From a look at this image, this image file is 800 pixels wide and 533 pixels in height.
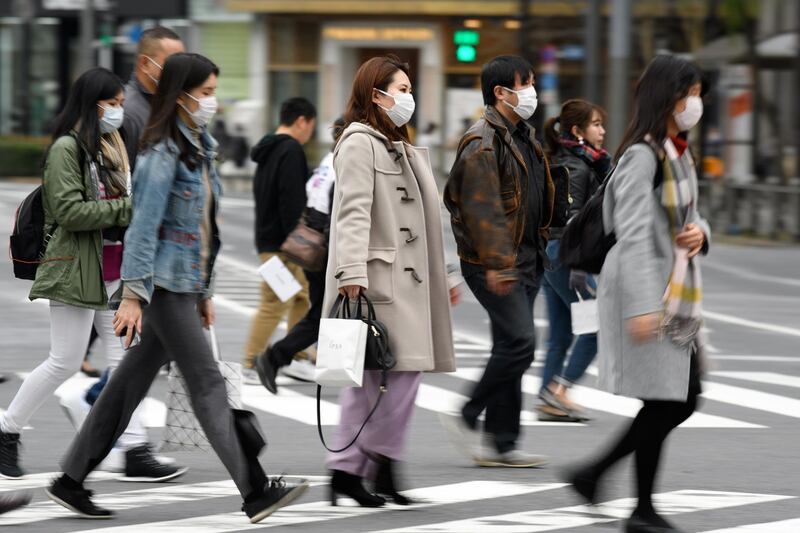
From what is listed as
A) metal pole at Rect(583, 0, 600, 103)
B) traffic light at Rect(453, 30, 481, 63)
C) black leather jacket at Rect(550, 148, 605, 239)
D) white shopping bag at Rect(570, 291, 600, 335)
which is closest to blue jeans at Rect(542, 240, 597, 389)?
white shopping bag at Rect(570, 291, 600, 335)

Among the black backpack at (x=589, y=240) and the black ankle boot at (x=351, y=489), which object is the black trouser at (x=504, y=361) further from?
the black backpack at (x=589, y=240)

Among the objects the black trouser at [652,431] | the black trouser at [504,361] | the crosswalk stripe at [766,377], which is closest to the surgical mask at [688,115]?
the black trouser at [652,431]

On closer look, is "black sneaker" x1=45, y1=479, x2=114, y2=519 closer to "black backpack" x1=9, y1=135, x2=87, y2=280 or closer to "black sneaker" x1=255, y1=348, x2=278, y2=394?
"black backpack" x1=9, y1=135, x2=87, y2=280

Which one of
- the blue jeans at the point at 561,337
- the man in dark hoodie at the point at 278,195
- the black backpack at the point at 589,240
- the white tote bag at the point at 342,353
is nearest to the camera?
the black backpack at the point at 589,240

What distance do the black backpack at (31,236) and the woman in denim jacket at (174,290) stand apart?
830 mm

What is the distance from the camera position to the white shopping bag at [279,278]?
1051cm

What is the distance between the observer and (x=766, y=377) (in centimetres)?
1118

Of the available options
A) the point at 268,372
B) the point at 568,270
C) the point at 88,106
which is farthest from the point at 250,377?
the point at 88,106

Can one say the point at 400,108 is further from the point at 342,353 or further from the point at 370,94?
the point at 342,353

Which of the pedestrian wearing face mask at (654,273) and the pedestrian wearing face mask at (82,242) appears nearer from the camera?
the pedestrian wearing face mask at (654,273)

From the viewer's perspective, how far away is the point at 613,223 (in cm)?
595

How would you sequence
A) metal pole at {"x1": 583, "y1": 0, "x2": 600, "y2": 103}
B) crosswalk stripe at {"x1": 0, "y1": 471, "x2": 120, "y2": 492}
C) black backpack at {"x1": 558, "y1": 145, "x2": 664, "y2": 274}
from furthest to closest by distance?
1. metal pole at {"x1": 583, "y1": 0, "x2": 600, "y2": 103}
2. crosswalk stripe at {"x1": 0, "y1": 471, "x2": 120, "y2": 492}
3. black backpack at {"x1": 558, "y1": 145, "x2": 664, "y2": 274}

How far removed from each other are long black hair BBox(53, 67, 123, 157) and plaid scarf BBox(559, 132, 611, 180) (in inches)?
111

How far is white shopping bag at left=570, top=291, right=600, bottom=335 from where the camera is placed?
870 cm
